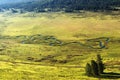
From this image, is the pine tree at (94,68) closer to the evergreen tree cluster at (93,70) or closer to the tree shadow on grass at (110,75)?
the evergreen tree cluster at (93,70)

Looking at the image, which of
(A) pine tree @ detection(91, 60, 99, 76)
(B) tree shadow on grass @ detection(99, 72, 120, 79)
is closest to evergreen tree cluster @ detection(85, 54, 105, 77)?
(A) pine tree @ detection(91, 60, 99, 76)

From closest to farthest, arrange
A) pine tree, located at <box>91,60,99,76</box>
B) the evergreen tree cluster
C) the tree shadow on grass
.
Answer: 1. the tree shadow on grass
2. pine tree, located at <box>91,60,99,76</box>
3. the evergreen tree cluster

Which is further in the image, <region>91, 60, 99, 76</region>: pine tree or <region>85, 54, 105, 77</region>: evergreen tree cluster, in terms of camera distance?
<region>85, 54, 105, 77</region>: evergreen tree cluster

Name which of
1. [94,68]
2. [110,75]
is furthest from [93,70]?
[110,75]

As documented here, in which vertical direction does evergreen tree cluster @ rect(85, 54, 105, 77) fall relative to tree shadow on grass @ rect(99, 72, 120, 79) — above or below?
above

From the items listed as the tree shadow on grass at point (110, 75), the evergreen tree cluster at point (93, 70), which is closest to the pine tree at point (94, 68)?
the evergreen tree cluster at point (93, 70)

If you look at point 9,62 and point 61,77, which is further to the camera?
point 9,62

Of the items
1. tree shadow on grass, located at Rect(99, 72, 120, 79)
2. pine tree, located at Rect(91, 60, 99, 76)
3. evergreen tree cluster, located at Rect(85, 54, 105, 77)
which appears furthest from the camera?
evergreen tree cluster, located at Rect(85, 54, 105, 77)

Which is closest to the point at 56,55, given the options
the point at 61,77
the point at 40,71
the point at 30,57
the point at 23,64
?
the point at 30,57

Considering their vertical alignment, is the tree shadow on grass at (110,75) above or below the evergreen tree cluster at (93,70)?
below

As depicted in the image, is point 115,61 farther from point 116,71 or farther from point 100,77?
point 100,77

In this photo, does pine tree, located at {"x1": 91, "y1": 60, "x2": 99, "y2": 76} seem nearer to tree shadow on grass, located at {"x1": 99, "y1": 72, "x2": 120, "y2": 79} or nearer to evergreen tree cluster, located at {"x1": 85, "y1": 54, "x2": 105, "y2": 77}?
evergreen tree cluster, located at {"x1": 85, "y1": 54, "x2": 105, "y2": 77}
